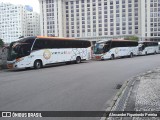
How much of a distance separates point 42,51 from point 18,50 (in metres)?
2.64

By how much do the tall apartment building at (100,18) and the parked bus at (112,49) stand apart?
72.3 meters

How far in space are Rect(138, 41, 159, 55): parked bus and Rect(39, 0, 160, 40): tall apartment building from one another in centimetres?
5930

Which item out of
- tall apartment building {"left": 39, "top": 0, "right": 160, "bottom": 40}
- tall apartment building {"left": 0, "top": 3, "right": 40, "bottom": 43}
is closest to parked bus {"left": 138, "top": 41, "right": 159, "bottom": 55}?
tall apartment building {"left": 39, "top": 0, "right": 160, "bottom": 40}

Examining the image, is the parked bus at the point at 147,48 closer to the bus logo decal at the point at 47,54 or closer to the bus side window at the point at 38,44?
the bus logo decal at the point at 47,54

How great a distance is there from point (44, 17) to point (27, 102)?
120910 mm

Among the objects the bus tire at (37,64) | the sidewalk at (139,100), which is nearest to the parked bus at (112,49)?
the bus tire at (37,64)

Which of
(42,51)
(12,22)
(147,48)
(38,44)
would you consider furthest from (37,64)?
(12,22)

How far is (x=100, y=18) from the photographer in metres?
119

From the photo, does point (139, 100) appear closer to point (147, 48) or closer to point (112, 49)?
point (112, 49)

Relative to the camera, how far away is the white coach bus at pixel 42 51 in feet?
66.7

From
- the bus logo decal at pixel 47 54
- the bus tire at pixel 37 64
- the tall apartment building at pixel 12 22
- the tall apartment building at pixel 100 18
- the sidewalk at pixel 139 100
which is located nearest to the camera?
the sidewalk at pixel 139 100

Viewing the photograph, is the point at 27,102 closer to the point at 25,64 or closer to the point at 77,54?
the point at 25,64

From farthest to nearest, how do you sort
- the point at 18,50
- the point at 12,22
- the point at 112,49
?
the point at 12,22, the point at 112,49, the point at 18,50

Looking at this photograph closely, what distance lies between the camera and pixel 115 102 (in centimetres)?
713
